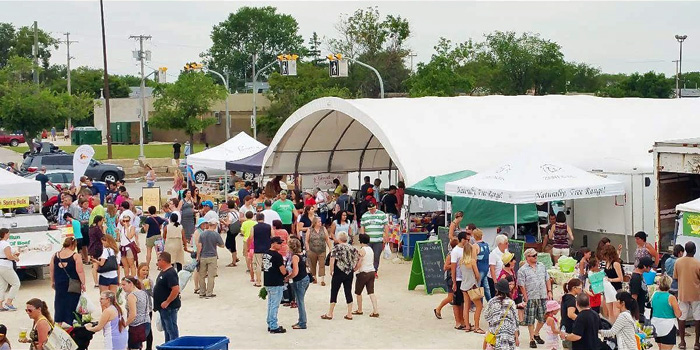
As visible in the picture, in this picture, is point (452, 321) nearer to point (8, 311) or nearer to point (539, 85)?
point (8, 311)

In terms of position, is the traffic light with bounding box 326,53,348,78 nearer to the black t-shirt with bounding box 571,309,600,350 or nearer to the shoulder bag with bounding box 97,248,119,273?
the shoulder bag with bounding box 97,248,119,273

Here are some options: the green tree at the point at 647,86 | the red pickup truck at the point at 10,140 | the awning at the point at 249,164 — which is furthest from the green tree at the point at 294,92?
the awning at the point at 249,164

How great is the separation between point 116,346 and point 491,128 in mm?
14295

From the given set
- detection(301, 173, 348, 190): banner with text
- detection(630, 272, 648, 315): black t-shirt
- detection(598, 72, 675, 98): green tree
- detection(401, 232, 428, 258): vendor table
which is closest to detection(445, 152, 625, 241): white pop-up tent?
detection(401, 232, 428, 258): vendor table

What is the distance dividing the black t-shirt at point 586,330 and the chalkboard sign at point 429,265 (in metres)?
6.93

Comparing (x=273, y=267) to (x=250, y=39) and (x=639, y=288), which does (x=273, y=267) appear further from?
(x=250, y=39)

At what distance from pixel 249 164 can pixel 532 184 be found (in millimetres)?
10953

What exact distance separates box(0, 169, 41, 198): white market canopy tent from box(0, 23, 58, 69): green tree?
3103 inches

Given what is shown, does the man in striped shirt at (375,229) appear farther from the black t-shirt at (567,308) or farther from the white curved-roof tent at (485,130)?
the black t-shirt at (567,308)

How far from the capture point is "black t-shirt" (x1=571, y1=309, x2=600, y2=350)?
33.2 ft

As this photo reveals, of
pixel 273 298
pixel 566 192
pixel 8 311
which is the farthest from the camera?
pixel 566 192

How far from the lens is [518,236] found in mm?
20422

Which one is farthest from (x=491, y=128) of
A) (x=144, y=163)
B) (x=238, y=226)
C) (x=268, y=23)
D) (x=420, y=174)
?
(x=268, y=23)

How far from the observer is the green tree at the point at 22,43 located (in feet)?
319
